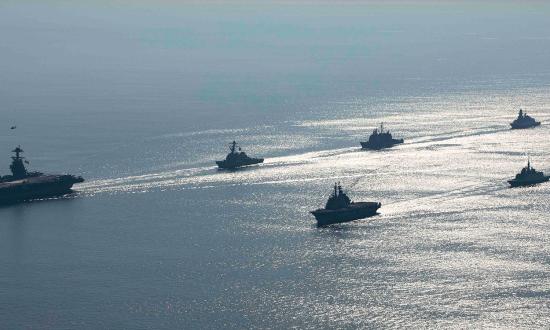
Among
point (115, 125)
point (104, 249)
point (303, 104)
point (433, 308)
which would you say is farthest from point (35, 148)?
point (433, 308)

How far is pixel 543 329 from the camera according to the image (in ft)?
253

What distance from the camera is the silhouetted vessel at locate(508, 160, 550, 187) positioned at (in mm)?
122531

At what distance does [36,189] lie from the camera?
123000 mm

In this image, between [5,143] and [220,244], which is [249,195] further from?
[5,143]

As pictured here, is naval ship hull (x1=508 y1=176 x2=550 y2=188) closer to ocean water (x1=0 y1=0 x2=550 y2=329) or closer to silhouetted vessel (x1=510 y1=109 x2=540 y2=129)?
ocean water (x1=0 y1=0 x2=550 y2=329)

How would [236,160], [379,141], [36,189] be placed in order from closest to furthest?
[36,189]
[236,160]
[379,141]

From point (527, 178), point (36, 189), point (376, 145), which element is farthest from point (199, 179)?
point (527, 178)

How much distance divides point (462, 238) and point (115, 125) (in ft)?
256

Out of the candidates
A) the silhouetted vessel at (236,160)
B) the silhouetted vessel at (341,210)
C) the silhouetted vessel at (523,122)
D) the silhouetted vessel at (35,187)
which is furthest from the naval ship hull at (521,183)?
the silhouetted vessel at (35,187)

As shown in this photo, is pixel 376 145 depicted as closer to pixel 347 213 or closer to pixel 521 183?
pixel 521 183

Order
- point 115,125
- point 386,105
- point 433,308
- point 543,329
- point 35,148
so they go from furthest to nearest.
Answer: point 386,105 → point 115,125 → point 35,148 → point 433,308 → point 543,329

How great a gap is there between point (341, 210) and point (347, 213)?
78 cm

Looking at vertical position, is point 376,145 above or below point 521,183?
above

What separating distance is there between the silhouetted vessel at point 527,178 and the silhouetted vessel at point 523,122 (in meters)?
37.8
